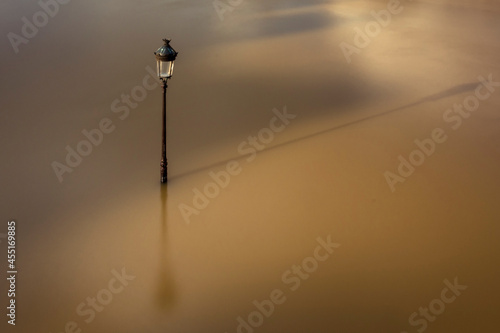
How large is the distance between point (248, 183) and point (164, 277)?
60.4 inches

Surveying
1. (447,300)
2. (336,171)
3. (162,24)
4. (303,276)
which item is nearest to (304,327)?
(303,276)

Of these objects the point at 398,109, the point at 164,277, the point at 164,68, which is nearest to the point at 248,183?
the point at 164,68

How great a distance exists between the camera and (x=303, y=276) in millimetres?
4469

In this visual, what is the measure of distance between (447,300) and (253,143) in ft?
9.26

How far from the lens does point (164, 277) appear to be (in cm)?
440

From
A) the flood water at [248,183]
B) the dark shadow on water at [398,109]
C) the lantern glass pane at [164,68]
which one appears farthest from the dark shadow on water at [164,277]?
the lantern glass pane at [164,68]

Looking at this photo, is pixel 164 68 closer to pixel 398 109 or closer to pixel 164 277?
pixel 164 277

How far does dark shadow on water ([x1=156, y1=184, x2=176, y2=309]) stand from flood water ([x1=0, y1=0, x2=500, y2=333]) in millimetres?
18

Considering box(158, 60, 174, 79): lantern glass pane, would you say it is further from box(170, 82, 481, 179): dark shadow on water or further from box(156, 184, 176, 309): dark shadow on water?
box(156, 184, 176, 309): dark shadow on water

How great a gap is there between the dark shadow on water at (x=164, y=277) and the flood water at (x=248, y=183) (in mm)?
18

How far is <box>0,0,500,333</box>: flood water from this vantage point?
4176mm

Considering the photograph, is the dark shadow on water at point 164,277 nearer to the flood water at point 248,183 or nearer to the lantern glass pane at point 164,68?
the flood water at point 248,183

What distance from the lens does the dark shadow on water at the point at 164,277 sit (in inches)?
164

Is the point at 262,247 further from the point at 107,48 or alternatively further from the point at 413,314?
the point at 107,48
